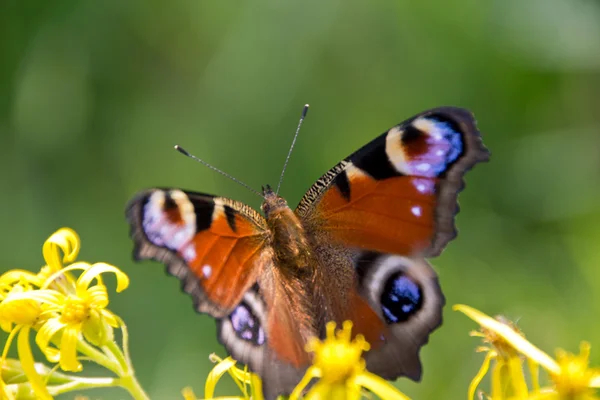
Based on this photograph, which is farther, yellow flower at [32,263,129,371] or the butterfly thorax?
the butterfly thorax

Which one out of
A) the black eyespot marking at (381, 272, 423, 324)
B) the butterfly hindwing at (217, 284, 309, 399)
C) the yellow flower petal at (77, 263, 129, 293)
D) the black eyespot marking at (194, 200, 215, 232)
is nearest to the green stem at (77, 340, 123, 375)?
the yellow flower petal at (77, 263, 129, 293)

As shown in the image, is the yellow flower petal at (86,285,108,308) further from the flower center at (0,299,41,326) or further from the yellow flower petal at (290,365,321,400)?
the yellow flower petal at (290,365,321,400)

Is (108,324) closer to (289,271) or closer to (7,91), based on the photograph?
(289,271)

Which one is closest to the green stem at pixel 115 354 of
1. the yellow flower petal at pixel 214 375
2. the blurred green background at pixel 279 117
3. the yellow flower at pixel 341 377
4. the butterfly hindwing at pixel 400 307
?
the yellow flower petal at pixel 214 375

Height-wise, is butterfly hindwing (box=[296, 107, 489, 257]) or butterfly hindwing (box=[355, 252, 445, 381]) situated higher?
butterfly hindwing (box=[296, 107, 489, 257])

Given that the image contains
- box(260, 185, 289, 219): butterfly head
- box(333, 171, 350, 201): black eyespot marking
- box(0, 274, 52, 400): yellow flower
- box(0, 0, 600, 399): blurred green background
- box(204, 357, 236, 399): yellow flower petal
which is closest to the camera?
box(204, 357, 236, 399): yellow flower petal

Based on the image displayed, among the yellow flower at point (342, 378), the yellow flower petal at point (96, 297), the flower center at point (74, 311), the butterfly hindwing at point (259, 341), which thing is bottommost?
the flower center at point (74, 311)

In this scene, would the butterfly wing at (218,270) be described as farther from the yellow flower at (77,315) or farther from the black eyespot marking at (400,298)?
the black eyespot marking at (400,298)
